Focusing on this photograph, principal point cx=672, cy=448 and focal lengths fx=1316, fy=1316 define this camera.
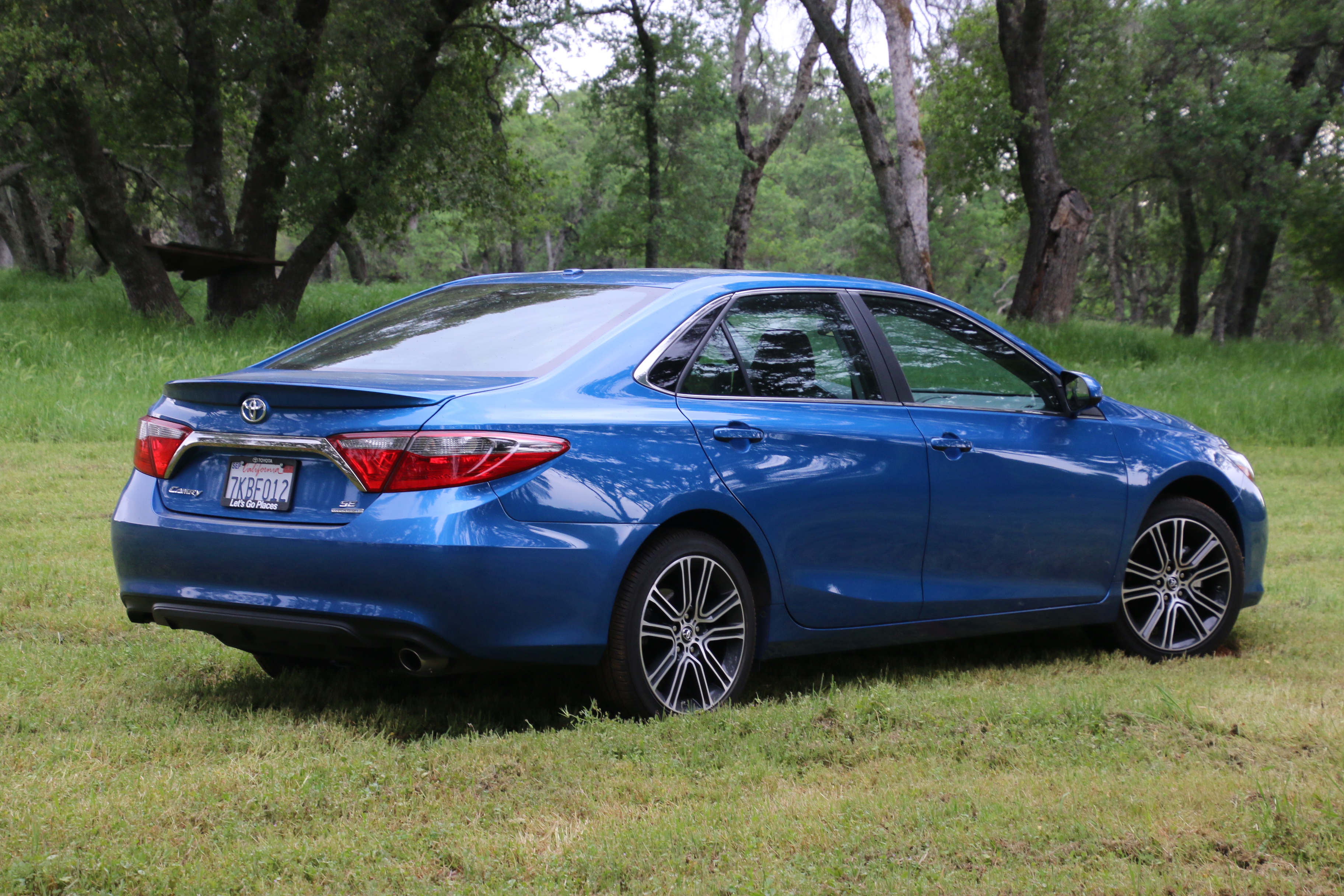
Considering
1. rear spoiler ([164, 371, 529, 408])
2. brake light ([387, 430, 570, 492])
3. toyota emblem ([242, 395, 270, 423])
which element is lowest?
brake light ([387, 430, 570, 492])

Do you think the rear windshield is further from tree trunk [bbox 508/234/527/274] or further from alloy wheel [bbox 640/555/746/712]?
tree trunk [bbox 508/234/527/274]

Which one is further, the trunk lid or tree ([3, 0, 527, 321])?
tree ([3, 0, 527, 321])

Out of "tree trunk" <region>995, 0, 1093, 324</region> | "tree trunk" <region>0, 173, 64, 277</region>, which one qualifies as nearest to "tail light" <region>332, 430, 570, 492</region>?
"tree trunk" <region>995, 0, 1093, 324</region>

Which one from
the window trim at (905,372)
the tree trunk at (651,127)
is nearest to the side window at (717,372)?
the window trim at (905,372)

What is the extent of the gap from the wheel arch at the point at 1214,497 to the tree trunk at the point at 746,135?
25.4m

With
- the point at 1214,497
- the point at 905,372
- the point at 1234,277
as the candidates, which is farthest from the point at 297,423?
the point at 1234,277

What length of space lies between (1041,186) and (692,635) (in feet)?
58.6

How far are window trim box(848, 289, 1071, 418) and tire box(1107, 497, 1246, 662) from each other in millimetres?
773

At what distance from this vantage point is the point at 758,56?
3103 centimetres

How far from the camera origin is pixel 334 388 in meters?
3.95

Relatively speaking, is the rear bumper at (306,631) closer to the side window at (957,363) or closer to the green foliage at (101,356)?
the side window at (957,363)

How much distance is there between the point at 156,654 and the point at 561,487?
7.47 ft

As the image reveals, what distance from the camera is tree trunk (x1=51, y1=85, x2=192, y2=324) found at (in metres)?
17.2

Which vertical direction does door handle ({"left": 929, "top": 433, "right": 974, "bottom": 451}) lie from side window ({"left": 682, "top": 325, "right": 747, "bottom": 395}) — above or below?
below
